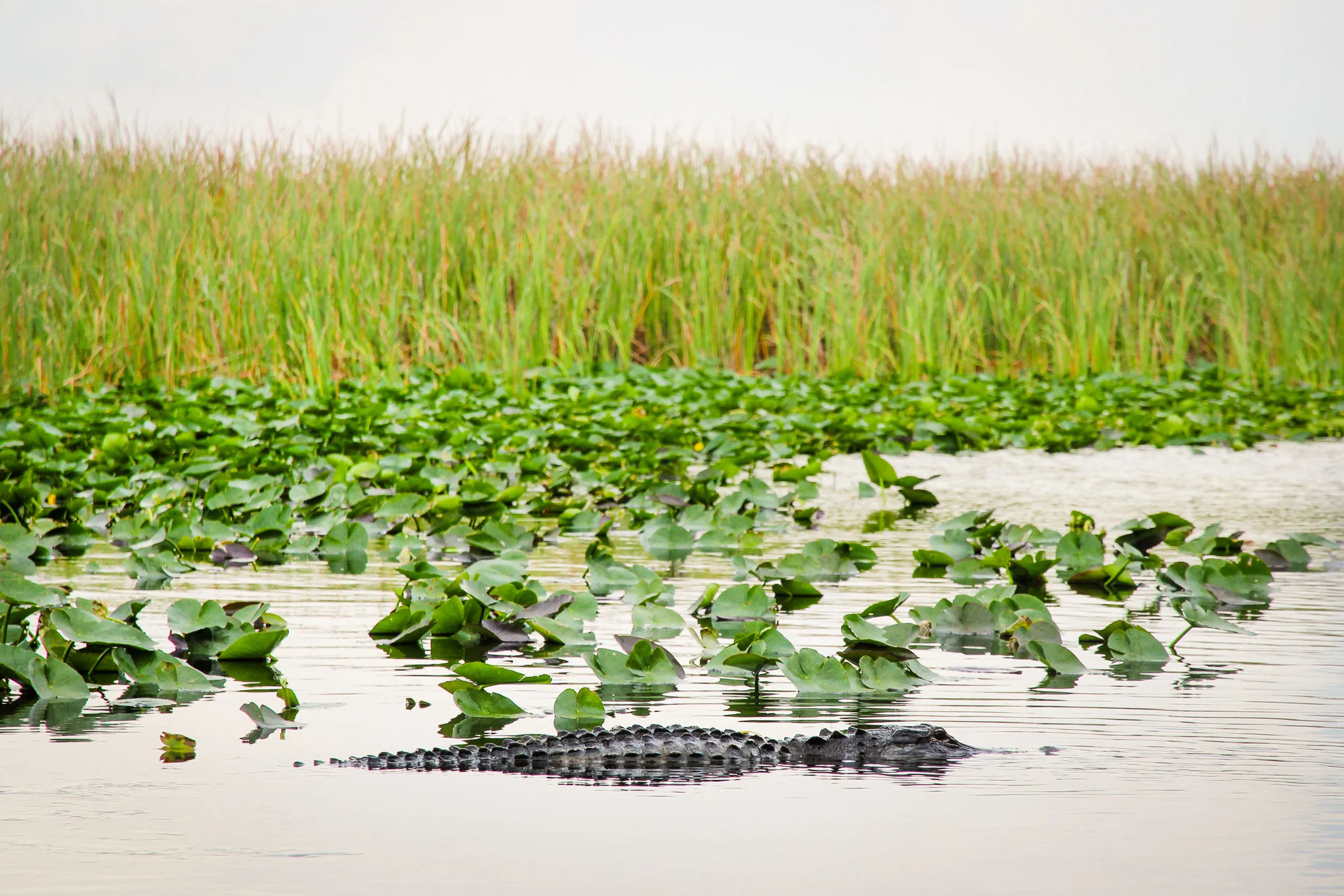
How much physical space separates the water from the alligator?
41 mm

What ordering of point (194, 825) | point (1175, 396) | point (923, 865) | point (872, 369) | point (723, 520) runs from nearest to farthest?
point (923, 865), point (194, 825), point (723, 520), point (1175, 396), point (872, 369)

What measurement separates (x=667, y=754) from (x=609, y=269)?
6.81 m

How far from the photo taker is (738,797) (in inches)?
79.7

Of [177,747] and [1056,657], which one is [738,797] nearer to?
[177,747]

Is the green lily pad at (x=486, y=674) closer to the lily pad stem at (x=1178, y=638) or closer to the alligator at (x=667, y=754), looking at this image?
the alligator at (x=667, y=754)

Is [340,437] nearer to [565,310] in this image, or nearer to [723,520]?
[723,520]

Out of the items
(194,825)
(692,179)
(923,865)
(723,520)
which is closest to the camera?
(923,865)

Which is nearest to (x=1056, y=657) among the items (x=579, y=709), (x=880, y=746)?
(x=880, y=746)

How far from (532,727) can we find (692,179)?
25.1 feet

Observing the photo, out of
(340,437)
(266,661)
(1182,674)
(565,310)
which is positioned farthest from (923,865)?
(565,310)

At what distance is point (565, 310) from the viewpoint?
8742mm

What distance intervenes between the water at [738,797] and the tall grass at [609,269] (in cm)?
515

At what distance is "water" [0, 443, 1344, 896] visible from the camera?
5.61 ft

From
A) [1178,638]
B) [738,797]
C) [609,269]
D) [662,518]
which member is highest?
[609,269]
